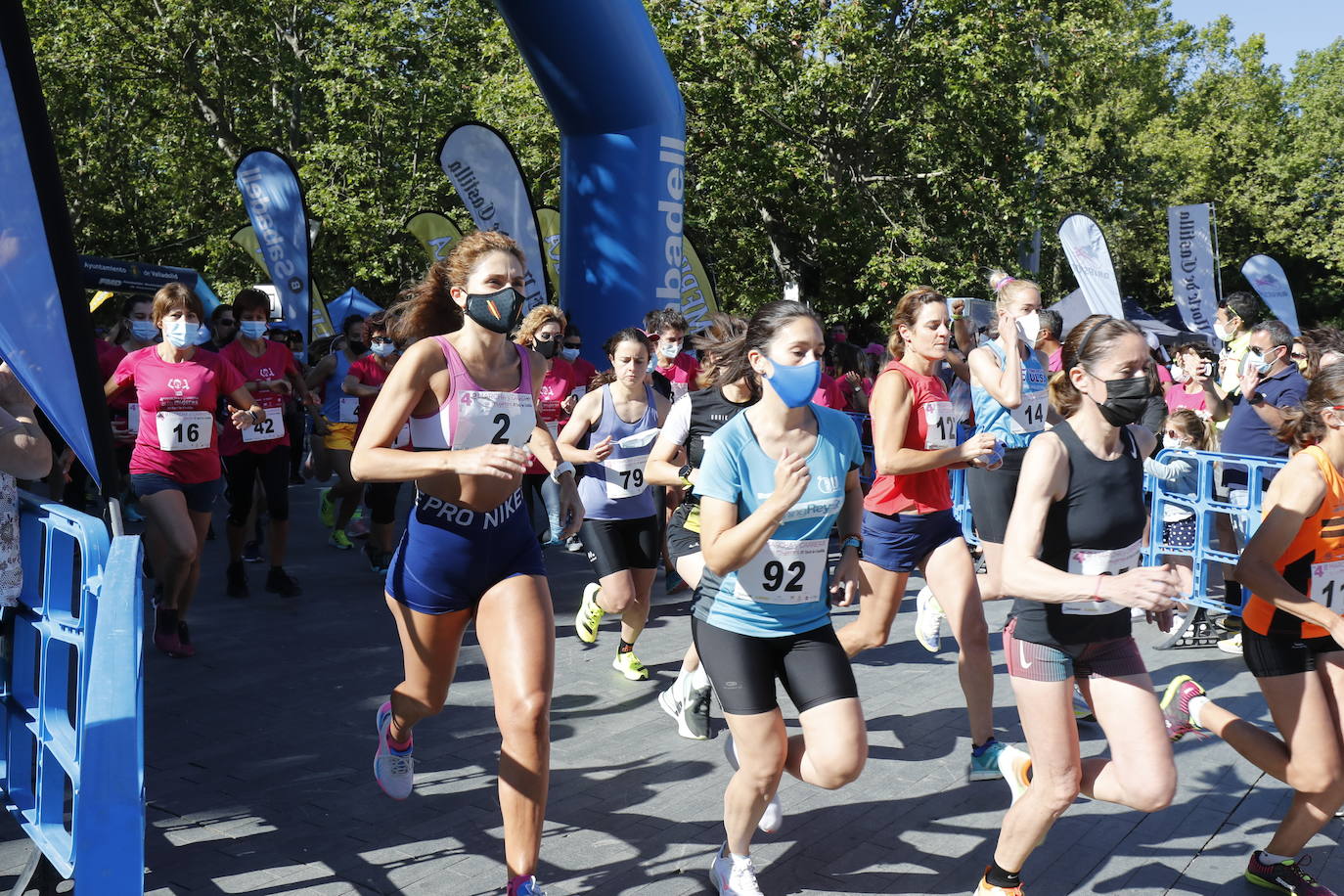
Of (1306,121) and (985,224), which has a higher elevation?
(1306,121)

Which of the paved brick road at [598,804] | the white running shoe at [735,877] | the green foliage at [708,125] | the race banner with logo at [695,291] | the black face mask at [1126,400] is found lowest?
the paved brick road at [598,804]

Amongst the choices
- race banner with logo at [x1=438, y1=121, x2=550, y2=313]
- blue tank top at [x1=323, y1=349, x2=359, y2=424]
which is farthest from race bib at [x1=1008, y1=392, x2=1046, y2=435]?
race banner with logo at [x1=438, y1=121, x2=550, y2=313]

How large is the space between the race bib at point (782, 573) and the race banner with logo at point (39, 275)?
1854 mm

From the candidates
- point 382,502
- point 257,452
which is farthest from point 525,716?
point 382,502

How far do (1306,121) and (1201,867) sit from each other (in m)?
42.7

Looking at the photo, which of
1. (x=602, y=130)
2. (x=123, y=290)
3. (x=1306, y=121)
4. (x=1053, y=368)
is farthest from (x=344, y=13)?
(x=1306, y=121)

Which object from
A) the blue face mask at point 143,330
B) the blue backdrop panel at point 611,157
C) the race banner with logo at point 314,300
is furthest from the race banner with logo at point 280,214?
the blue face mask at point 143,330

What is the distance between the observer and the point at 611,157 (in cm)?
1091

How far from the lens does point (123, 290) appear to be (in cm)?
2191

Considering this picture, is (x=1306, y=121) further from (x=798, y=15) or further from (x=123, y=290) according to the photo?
(x=123, y=290)

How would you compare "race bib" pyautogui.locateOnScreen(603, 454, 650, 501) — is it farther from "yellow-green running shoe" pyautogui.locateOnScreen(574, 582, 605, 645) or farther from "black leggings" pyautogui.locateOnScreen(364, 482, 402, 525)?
"black leggings" pyautogui.locateOnScreen(364, 482, 402, 525)

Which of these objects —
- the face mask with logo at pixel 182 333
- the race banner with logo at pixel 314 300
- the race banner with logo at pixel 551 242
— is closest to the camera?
the face mask with logo at pixel 182 333

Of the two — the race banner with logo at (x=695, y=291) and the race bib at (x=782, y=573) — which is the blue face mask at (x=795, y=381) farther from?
the race banner with logo at (x=695, y=291)

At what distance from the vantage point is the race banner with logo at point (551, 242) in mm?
14383
